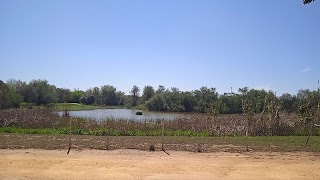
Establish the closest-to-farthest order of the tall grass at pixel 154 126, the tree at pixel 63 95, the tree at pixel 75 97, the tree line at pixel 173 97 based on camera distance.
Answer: the tall grass at pixel 154 126
the tree line at pixel 173 97
the tree at pixel 63 95
the tree at pixel 75 97

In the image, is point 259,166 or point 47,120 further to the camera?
point 47,120

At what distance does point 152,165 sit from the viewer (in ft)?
42.6

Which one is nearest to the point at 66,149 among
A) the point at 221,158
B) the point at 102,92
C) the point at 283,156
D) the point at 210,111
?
the point at 221,158

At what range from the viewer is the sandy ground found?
37.6ft

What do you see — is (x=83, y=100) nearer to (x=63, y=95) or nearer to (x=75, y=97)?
(x=75, y=97)

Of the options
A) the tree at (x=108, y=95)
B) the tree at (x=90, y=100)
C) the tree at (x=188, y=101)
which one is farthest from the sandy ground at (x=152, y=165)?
the tree at (x=108, y=95)

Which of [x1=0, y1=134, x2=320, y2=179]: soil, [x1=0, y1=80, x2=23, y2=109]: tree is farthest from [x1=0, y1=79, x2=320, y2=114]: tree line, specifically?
[x1=0, y1=134, x2=320, y2=179]: soil

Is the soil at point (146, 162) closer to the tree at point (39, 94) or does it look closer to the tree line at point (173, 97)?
the tree line at point (173, 97)

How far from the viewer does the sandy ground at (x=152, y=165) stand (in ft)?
37.6

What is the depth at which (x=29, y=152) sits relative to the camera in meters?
15.2

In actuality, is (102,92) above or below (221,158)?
above

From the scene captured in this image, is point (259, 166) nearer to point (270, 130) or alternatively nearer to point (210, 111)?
point (270, 130)

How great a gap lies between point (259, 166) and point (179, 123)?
15948mm

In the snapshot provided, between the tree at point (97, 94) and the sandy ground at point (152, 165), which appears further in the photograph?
the tree at point (97, 94)
